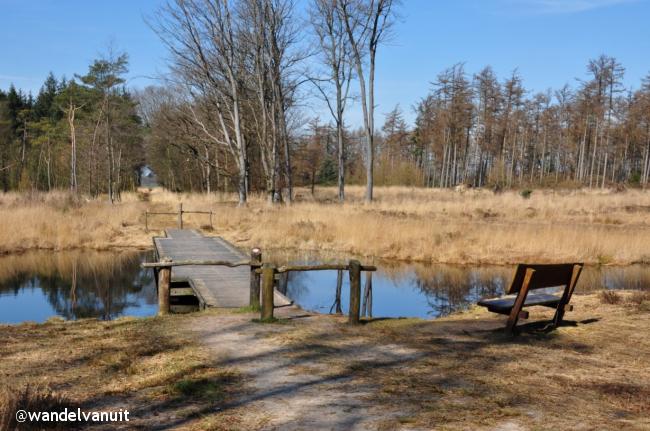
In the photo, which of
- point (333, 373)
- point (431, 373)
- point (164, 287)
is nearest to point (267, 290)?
point (164, 287)

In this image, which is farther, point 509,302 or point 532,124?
point 532,124

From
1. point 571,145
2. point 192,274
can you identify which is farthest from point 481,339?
point 571,145

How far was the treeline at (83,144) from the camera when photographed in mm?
37750

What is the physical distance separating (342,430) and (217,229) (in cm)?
2285

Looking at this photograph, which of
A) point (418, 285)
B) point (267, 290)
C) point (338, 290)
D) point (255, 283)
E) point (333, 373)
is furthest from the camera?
point (418, 285)

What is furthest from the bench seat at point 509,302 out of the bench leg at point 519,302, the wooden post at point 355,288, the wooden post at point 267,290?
the wooden post at point 267,290

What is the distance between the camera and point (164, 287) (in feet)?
32.2

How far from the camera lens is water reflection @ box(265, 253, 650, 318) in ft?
43.6

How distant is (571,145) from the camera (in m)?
62.7

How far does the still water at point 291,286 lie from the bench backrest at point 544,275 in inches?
187

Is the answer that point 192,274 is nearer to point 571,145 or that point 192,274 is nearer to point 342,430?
point 342,430

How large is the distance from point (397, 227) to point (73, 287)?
38.8 feet

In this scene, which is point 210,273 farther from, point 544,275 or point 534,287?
point 544,275

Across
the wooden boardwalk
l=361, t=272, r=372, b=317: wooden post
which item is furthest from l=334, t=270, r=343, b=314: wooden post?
the wooden boardwalk
